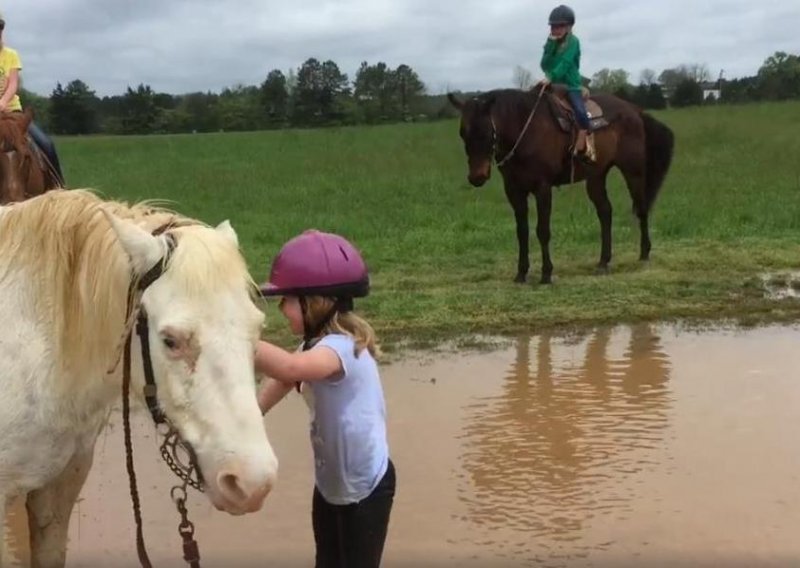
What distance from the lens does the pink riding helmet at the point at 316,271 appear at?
2.93 m

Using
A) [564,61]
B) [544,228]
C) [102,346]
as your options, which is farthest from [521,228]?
[102,346]

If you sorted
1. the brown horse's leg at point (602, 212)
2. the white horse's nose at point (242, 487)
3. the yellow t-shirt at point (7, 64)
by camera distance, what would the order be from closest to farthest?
1. the white horse's nose at point (242, 487)
2. the yellow t-shirt at point (7, 64)
3. the brown horse's leg at point (602, 212)

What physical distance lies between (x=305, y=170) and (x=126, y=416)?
79.2ft

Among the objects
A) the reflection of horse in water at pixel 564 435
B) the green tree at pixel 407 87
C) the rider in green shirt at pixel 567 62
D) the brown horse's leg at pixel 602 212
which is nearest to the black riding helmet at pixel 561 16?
the rider in green shirt at pixel 567 62

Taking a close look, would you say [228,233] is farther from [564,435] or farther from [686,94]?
[686,94]

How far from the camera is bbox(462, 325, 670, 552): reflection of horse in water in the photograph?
4422 millimetres

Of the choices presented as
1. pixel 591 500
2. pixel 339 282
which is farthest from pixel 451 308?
pixel 339 282

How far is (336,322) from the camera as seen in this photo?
9.84 ft

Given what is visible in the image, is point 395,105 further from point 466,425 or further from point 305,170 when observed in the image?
point 466,425

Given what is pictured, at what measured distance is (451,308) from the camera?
27.8 feet

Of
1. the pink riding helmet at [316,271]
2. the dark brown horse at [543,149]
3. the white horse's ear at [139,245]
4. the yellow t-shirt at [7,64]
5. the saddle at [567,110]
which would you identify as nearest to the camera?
the white horse's ear at [139,245]

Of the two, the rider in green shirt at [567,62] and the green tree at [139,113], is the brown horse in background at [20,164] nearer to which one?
the rider in green shirt at [567,62]

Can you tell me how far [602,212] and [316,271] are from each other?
329 inches

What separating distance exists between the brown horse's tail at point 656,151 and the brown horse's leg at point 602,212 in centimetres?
82
